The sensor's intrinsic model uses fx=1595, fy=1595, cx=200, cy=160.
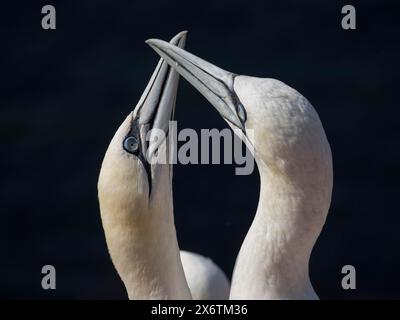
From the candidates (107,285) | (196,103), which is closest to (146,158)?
(107,285)

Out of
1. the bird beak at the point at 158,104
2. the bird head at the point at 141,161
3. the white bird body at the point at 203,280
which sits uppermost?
the bird beak at the point at 158,104

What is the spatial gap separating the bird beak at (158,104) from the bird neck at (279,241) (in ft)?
3.27

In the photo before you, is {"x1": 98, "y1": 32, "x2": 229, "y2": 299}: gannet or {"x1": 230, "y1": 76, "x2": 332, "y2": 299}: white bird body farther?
{"x1": 98, "y1": 32, "x2": 229, "y2": 299}: gannet

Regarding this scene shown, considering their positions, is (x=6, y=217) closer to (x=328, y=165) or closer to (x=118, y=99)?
(x=118, y=99)

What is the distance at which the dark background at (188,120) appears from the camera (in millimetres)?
16797

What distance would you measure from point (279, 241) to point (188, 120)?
277 inches

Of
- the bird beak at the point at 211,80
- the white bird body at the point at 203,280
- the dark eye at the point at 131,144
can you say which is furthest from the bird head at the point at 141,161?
the white bird body at the point at 203,280

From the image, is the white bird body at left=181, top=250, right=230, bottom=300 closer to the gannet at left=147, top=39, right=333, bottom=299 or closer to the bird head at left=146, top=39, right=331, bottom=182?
the gannet at left=147, top=39, right=333, bottom=299

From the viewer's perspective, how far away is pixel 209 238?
55.6 feet

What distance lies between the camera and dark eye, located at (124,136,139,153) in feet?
36.7

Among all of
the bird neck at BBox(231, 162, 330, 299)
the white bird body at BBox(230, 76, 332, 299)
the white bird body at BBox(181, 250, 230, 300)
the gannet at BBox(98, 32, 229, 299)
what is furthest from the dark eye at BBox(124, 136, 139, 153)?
the white bird body at BBox(181, 250, 230, 300)

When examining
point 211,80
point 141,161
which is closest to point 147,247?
point 141,161

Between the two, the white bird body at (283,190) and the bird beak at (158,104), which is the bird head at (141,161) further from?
the white bird body at (283,190)

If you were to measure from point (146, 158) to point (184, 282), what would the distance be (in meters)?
0.98
